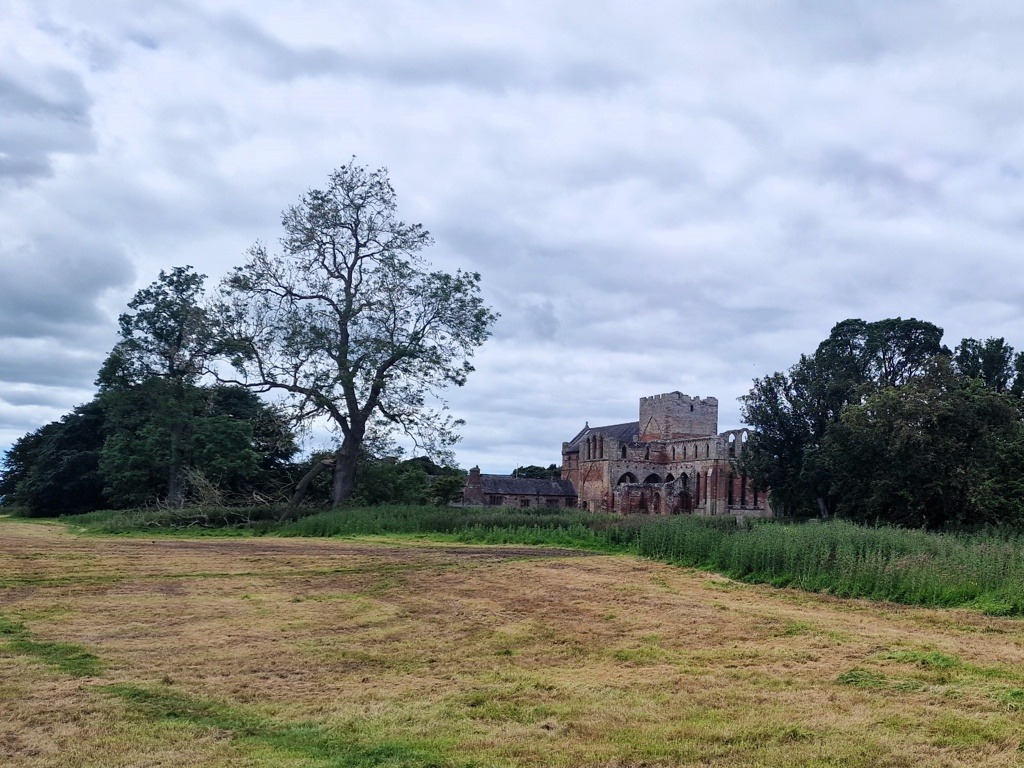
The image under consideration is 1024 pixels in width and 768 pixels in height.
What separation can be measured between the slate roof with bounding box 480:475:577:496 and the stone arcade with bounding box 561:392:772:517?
115 centimetres

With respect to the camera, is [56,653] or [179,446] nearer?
[56,653]

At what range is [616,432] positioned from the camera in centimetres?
6988

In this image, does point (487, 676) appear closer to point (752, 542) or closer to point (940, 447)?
point (752, 542)

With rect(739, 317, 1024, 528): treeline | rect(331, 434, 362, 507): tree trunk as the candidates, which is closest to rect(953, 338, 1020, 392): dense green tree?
rect(739, 317, 1024, 528): treeline

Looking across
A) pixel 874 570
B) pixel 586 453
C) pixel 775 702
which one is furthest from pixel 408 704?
pixel 586 453

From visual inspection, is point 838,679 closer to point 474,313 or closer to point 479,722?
point 479,722

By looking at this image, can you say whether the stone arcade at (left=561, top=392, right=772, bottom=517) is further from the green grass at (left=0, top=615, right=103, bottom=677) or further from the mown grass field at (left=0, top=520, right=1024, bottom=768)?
the green grass at (left=0, top=615, right=103, bottom=677)

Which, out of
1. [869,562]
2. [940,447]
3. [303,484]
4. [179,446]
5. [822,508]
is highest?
[940,447]

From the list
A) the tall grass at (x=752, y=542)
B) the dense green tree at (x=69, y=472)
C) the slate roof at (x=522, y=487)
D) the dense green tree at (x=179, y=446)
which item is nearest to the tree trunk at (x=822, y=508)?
the tall grass at (x=752, y=542)

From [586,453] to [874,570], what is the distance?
52.3 metres

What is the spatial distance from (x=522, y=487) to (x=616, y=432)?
30.5ft

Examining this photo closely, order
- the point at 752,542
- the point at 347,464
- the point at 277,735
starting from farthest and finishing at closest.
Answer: the point at 347,464 → the point at 752,542 → the point at 277,735

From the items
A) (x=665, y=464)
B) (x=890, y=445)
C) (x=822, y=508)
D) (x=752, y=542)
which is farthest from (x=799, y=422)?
(x=752, y=542)

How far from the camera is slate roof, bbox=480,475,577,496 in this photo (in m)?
64.4
